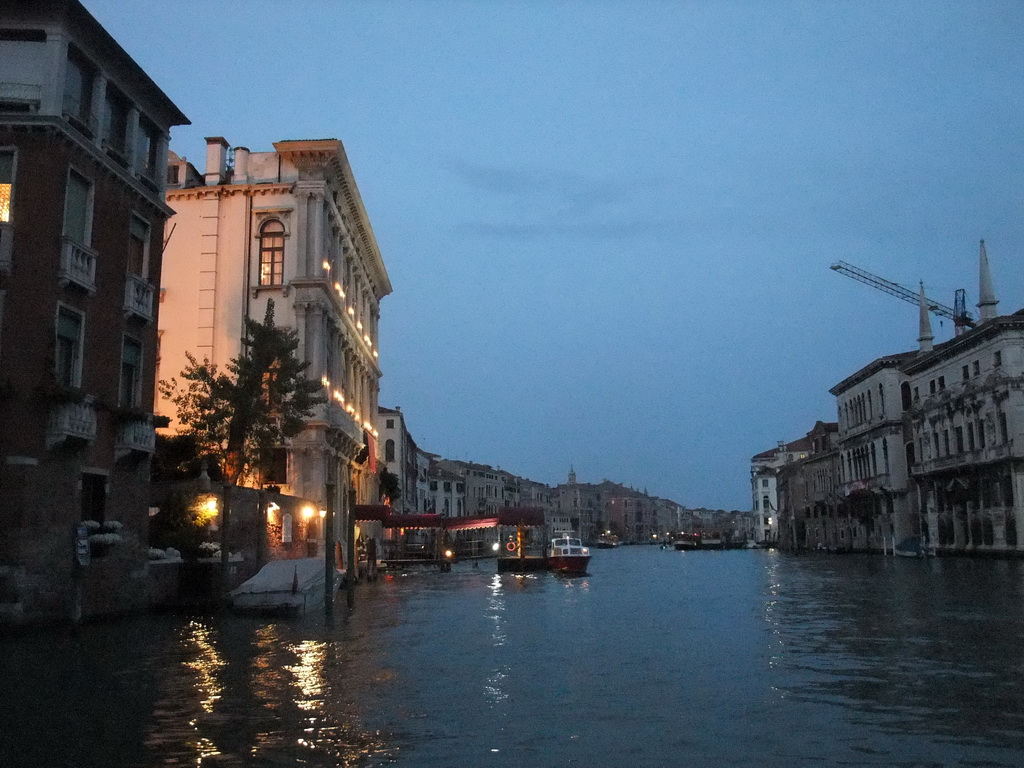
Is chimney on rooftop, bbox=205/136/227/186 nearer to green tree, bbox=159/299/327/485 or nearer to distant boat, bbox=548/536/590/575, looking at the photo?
green tree, bbox=159/299/327/485

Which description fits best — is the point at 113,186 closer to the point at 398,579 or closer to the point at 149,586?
the point at 149,586

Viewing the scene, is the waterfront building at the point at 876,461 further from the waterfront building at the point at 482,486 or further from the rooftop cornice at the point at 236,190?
the rooftop cornice at the point at 236,190

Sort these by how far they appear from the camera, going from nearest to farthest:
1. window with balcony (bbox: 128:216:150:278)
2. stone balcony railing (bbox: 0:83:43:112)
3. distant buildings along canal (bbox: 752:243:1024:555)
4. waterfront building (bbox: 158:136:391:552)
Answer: stone balcony railing (bbox: 0:83:43:112)
window with balcony (bbox: 128:216:150:278)
waterfront building (bbox: 158:136:391:552)
distant buildings along canal (bbox: 752:243:1024:555)

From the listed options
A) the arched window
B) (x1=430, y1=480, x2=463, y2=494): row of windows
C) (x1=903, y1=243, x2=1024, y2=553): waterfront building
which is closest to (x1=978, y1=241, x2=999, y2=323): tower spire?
(x1=903, y1=243, x2=1024, y2=553): waterfront building

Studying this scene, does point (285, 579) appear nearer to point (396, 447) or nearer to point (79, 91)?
point (79, 91)

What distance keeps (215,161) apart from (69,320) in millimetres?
22157

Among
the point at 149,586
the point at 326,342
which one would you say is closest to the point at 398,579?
the point at 326,342

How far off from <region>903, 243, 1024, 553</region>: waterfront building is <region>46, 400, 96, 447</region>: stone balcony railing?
47.9 meters

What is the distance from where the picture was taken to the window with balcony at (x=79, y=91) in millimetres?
18844

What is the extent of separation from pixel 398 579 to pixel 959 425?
36.5 meters

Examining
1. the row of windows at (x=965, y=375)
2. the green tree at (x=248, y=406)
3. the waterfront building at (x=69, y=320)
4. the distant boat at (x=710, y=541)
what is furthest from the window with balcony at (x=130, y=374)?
the distant boat at (x=710, y=541)

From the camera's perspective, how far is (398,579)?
143 feet

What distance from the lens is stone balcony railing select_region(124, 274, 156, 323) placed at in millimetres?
21109

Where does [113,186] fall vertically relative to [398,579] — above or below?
above
